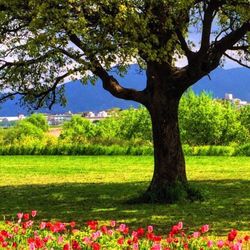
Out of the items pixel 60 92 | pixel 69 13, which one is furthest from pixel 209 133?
pixel 69 13

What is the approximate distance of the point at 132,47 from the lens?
14.9 meters

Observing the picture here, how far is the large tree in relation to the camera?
1439cm

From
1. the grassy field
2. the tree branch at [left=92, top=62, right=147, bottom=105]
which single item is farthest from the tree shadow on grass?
the tree branch at [left=92, top=62, right=147, bottom=105]

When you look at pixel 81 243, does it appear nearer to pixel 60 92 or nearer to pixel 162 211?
pixel 162 211

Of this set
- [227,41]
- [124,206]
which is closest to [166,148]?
[124,206]

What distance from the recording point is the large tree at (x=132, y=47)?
1439cm

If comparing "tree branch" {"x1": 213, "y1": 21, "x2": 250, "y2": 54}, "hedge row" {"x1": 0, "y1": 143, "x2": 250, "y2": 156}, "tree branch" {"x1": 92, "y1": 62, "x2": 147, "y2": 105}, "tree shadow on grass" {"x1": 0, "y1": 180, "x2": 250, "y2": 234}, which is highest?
"tree branch" {"x1": 213, "y1": 21, "x2": 250, "y2": 54}

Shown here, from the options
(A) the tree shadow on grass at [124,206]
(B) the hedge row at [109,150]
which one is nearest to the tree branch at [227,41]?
(A) the tree shadow on grass at [124,206]

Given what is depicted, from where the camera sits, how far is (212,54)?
55.6ft

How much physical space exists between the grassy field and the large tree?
1.78 meters

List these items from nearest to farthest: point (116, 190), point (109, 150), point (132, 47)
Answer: point (132, 47), point (116, 190), point (109, 150)

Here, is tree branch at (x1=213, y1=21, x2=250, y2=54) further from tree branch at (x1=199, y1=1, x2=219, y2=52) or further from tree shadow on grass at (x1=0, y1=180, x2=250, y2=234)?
tree shadow on grass at (x1=0, y1=180, x2=250, y2=234)

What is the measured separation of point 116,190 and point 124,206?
445 cm

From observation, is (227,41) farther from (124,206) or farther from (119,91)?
(124,206)
